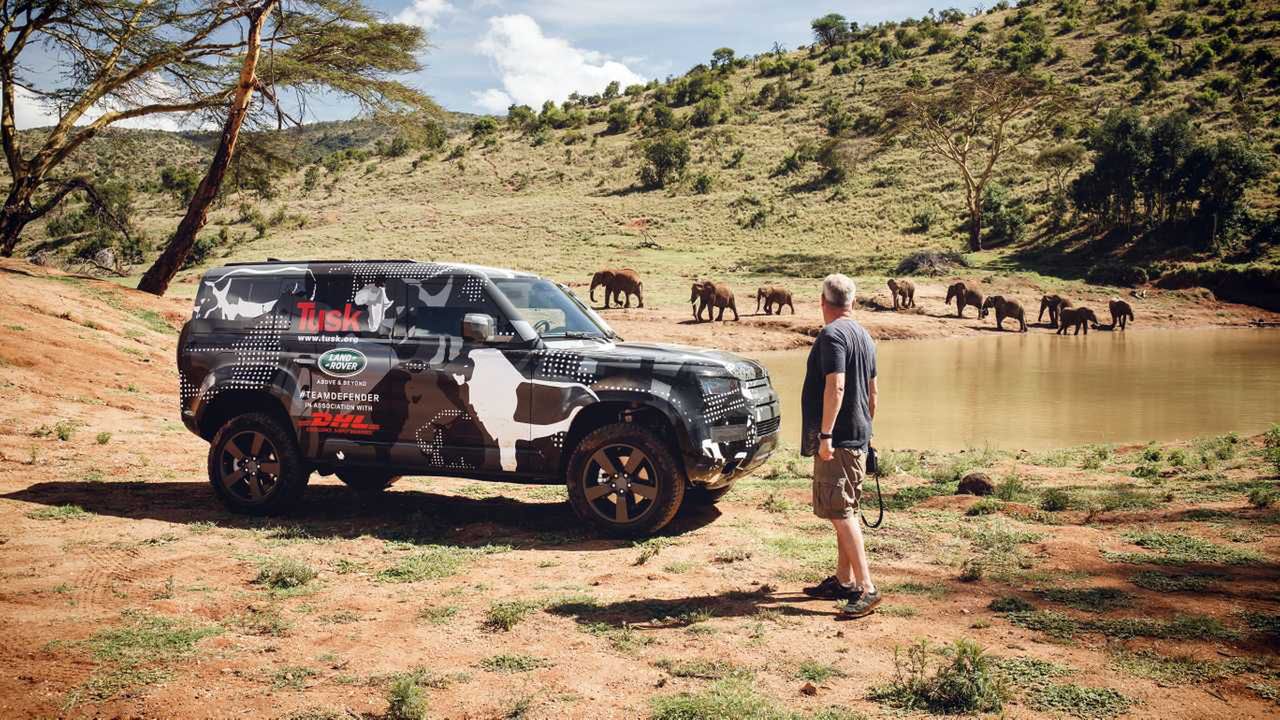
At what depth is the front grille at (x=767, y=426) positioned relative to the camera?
7.64m

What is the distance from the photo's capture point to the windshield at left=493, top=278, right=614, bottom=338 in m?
8.09

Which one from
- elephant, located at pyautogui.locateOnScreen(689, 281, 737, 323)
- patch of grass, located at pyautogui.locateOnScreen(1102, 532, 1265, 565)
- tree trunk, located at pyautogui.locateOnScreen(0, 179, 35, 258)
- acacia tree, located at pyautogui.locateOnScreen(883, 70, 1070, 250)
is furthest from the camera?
acacia tree, located at pyautogui.locateOnScreen(883, 70, 1070, 250)

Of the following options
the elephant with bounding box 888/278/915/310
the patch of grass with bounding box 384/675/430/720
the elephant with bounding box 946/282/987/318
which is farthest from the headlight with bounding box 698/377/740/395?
the elephant with bounding box 946/282/987/318

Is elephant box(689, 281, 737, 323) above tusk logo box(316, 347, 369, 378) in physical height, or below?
above

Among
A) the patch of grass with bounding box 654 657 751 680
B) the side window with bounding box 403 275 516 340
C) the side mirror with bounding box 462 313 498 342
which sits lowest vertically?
the patch of grass with bounding box 654 657 751 680

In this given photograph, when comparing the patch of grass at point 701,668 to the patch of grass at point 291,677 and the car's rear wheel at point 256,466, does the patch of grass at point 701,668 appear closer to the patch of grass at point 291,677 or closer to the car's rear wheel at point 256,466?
the patch of grass at point 291,677

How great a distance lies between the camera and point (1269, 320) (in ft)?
115

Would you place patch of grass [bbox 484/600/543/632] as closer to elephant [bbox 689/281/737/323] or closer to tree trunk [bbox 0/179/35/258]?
tree trunk [bbox 0/179/35/258]

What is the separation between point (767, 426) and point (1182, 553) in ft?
10.8

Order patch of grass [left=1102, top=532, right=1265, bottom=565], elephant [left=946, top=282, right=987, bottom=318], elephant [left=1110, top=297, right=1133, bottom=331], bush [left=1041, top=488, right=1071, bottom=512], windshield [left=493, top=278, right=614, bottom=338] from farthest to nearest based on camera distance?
elephant [left=946, top=282, right=987, bottom=318], elephant [left=1110, top=297, right=1133, bottom=331], bush [left=1041, top=488, right=1071, bottom=512], windshield [left=493, top=278, right=614, bottom=338], patch of grass [left=1102, top=532, right=1265, bottom=565]

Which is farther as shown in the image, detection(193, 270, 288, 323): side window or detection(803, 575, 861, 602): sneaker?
detection(193, 270, 288, 323): side window

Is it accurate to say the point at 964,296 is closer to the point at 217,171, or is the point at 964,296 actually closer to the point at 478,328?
the point at 217,171

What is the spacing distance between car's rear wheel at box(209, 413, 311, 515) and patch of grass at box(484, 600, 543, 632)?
3242 millimetres

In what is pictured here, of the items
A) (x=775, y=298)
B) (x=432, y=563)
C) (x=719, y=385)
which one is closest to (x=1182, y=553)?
(x=719, y=385)
